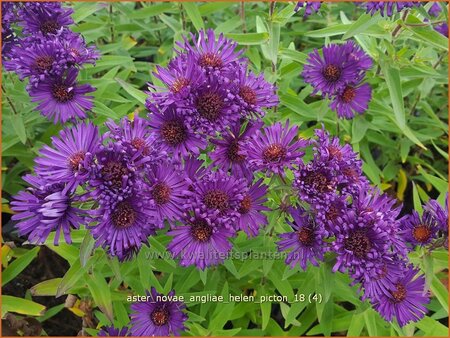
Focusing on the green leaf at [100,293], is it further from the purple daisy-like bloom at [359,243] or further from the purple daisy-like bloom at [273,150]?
Result: the purple daisy-like bloom at [359,243]

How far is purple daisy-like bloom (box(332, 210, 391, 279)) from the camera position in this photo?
164cm

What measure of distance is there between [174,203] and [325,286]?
1.98 feet

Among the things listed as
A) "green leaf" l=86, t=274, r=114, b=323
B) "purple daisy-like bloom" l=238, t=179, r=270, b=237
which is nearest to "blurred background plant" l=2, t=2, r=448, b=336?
"green leaf" l=86, t=274, r=114, b=323

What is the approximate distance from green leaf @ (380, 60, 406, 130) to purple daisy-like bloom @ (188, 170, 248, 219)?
84cm

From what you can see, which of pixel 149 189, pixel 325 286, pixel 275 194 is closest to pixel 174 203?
pixel 149 189

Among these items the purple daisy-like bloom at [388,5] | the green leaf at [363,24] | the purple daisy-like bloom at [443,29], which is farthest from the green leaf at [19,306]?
the purple daisy-like bloom at [443,29]

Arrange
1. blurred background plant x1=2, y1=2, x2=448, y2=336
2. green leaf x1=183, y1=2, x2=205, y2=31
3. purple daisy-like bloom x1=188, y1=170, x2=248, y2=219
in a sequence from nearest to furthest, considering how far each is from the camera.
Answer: purple daisy-like bloom x1=188, y1=170, x2=248, y2=219, blurred background plant x1=2, y1=2, x2=448, y2=336, green leaf x1=183, y1=2, x2=205, y2=31

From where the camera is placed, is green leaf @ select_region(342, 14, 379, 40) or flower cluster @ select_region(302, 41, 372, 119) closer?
green leaf @ select_region(342, 14, 379, 40)

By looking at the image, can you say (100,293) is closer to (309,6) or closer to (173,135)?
(173,135)

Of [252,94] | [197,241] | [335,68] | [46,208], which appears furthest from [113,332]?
[335,68]

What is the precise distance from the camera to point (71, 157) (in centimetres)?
167

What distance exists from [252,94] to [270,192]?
0.35m

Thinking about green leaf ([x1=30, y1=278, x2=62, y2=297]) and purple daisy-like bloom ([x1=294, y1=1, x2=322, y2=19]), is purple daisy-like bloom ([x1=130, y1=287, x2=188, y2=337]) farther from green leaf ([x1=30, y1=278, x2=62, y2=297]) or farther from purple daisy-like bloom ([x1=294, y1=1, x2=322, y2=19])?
purple daisy-like bloom ([x1=294, y1=1, x2=322, y2=19])

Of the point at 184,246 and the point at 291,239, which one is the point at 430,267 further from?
the point at 184,246
